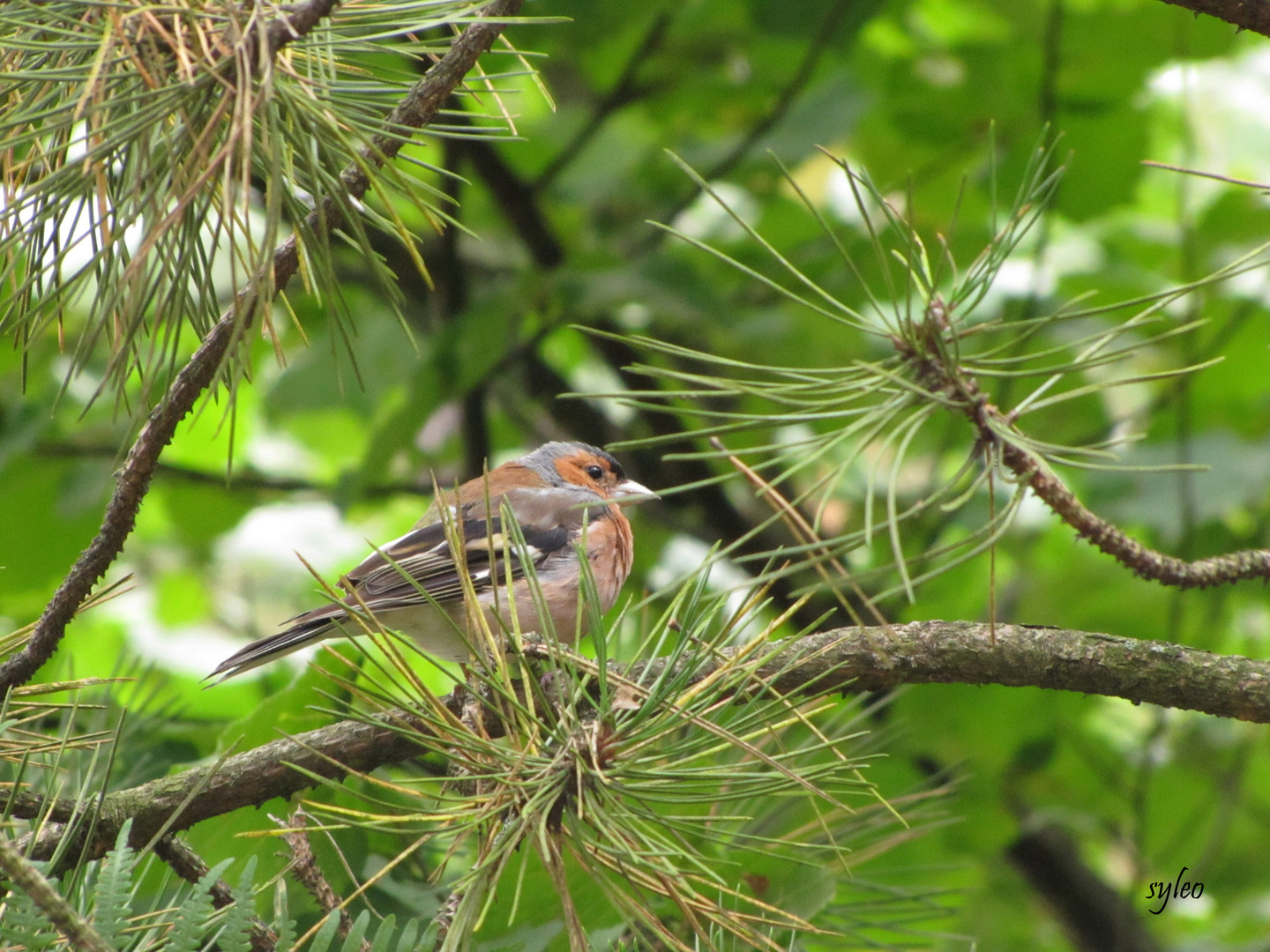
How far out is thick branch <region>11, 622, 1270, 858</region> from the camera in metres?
1.92

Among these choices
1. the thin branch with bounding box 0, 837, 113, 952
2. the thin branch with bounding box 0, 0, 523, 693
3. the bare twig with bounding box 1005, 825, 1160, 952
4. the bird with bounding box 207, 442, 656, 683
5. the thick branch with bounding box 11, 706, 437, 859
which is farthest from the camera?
the bare twig with bounding box 1005, 825, 1160, 952

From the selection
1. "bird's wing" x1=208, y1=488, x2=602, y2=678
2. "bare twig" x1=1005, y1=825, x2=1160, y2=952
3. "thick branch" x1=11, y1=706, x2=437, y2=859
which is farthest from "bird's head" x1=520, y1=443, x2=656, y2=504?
"thick branch" x1=11, y1=706, x2=437, y2=859

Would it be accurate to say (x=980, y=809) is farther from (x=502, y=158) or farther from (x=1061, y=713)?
(x=502, y=158)

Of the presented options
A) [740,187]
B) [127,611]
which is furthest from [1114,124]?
[127,611]

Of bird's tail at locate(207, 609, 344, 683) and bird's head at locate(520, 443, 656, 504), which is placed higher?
bird's head at locate(520, 443, 656, 504)

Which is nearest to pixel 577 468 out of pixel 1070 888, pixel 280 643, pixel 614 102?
pixel 614 102

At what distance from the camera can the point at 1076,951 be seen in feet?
18.7

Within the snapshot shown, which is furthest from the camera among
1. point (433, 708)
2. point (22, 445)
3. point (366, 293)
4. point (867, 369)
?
point (366, 293)

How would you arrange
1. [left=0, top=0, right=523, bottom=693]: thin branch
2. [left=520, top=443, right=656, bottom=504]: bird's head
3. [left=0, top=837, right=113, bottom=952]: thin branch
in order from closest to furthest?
[left=0, top=837, right=113, bottom=952]: thin branch → [left=0, top=0, right=523, bottom=693]: thin branch → [left=520, top=443, right=656, bottom=504]: bird's head

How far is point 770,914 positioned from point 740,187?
12.6 ft

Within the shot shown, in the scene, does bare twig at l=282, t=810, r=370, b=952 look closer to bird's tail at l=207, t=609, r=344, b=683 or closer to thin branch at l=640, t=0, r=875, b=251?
bird's tail at l=207, t=609, r=344, b=683

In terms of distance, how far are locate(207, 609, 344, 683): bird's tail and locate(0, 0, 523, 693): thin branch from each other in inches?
56.3

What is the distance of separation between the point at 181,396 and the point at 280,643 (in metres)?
1.83

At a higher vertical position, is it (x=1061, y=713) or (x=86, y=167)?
(x=1061, y=713)
